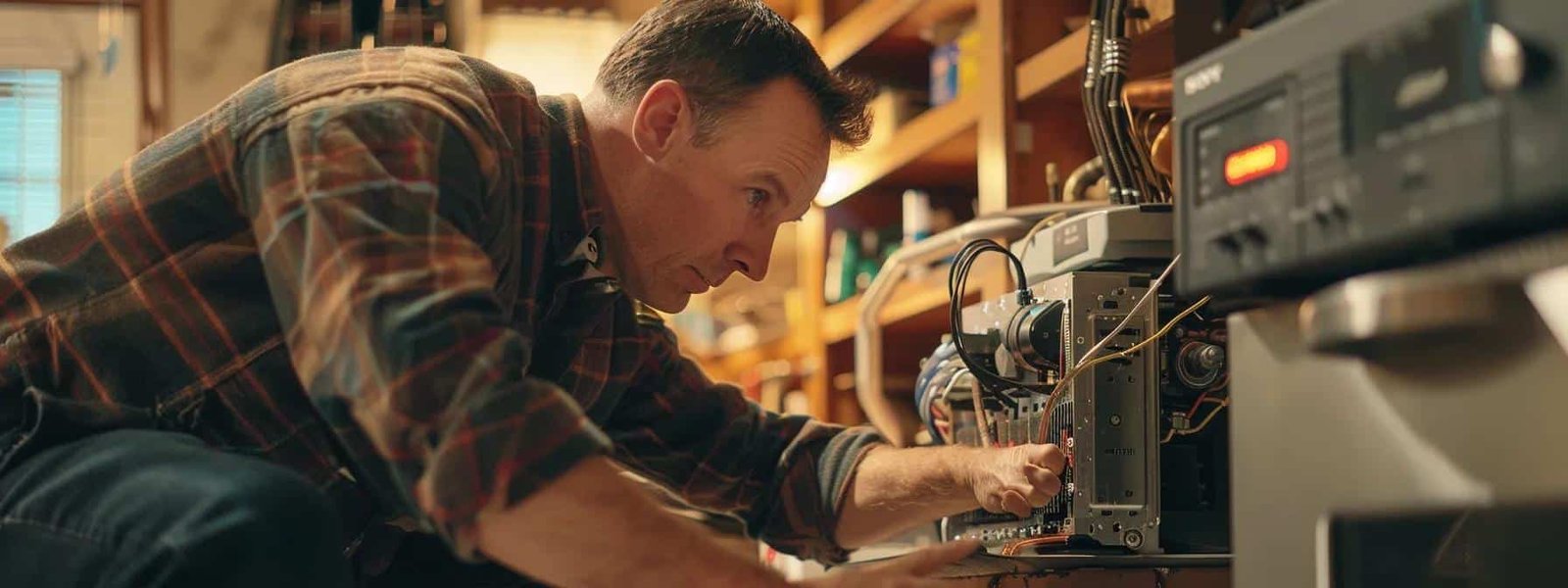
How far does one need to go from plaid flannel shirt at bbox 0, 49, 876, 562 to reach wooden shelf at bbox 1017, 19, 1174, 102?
0.58 metres

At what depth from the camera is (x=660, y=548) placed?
962mm

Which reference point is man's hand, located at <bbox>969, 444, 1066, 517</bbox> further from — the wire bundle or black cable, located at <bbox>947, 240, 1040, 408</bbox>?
the wire bundle

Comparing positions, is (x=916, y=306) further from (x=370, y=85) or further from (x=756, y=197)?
(x=370, y=85)

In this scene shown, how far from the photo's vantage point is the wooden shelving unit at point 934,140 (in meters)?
2.13

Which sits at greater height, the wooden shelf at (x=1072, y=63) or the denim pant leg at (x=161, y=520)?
the wooden shelf at (x=1072, y=63)

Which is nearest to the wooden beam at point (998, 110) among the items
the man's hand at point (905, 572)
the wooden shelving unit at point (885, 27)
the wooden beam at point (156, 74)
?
the wooden shelving unit at point (885, 27)

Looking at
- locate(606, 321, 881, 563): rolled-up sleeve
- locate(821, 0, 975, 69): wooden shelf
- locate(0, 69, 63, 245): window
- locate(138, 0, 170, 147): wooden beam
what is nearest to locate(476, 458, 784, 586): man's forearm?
locate(606, 321, 881, 563): rolled-up sleeve

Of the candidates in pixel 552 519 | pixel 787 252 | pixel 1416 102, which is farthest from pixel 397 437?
pixel 787 252

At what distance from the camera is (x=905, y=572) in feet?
3.28

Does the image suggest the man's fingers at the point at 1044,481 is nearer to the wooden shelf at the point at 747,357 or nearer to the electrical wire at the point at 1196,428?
the electrical wire at the point at 1196,428

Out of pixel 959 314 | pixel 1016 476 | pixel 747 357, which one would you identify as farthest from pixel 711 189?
pixel 747 357

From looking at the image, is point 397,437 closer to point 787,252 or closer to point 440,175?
point 440,175

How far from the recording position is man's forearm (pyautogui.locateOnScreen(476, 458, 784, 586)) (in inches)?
37.0

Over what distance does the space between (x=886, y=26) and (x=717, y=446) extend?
4.26 feet
